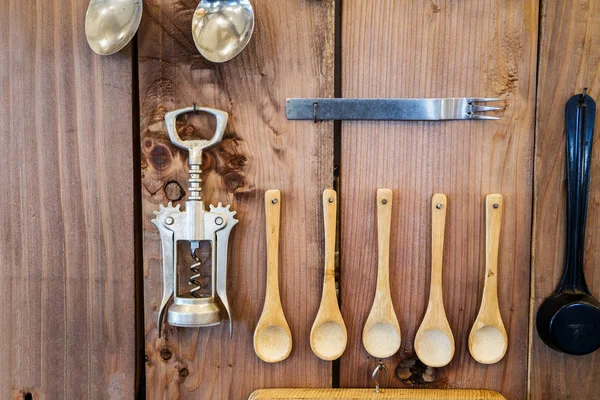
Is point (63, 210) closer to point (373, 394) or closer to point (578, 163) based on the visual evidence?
point (373, 394)

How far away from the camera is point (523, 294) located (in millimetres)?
966

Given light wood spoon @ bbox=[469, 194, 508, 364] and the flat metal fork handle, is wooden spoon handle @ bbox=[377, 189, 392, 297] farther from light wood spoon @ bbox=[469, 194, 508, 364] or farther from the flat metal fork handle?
the flat metal fork handle

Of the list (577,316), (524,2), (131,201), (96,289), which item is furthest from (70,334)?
(524,2)

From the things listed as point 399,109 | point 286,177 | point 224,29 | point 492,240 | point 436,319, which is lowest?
point 436,319

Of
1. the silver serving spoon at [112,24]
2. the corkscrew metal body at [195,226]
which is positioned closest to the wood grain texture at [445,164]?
the corkscrew metal body at [195,226]

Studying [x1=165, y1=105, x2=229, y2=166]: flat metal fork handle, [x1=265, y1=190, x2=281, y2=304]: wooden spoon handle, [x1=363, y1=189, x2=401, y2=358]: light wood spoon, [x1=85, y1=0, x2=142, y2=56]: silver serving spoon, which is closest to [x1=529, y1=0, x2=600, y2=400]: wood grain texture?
[x1=363, y1=189, x2=401, y2=358]: light wood spoon

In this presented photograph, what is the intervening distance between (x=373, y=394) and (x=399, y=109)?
527mm

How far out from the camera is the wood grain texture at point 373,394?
0.94 metres

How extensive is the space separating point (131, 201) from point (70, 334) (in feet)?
0.94

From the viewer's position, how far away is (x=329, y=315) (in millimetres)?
950

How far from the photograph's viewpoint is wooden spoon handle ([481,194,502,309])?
936mm

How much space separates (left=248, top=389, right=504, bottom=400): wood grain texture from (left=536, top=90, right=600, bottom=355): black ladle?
162 millimetres

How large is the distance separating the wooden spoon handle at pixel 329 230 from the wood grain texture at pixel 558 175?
0.37 metres

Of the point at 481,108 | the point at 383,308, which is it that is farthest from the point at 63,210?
the point at 481,108
